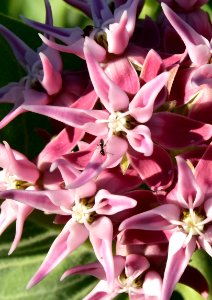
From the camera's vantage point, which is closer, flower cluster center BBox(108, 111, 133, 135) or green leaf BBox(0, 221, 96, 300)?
flower cluster center BBox(108, 111, 133, 135)

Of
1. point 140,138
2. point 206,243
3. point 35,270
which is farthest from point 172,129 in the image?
point 35,270

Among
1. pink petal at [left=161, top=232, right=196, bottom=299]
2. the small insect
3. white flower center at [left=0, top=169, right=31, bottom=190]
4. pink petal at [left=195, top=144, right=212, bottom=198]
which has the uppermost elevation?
the small insect

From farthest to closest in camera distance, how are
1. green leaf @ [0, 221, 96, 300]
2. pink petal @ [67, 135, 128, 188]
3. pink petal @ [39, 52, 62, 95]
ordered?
green leaf @ [0, 221, 96, 300], pink petal @ [39, 52, 62, 95], pink petal @ [67, 135, 128, 188]

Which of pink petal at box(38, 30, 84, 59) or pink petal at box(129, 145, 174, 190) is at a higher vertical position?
pink petal at box(38, 30, 84, 59)

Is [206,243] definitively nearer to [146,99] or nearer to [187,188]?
[187,188]

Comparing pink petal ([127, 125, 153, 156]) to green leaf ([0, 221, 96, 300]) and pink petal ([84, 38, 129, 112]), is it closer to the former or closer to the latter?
pink petal ([84, 38, 129, 112])

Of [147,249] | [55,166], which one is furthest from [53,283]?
[55,166]

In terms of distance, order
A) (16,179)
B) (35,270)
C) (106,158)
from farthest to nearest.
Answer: (35,270) < (16,179) < (106,158)

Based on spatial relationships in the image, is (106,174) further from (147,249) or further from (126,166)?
(147,249)

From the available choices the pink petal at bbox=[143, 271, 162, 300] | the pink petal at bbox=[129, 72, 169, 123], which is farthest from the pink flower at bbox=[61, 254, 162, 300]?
the pink petal at bbox=[129, 72, 169, 123]
